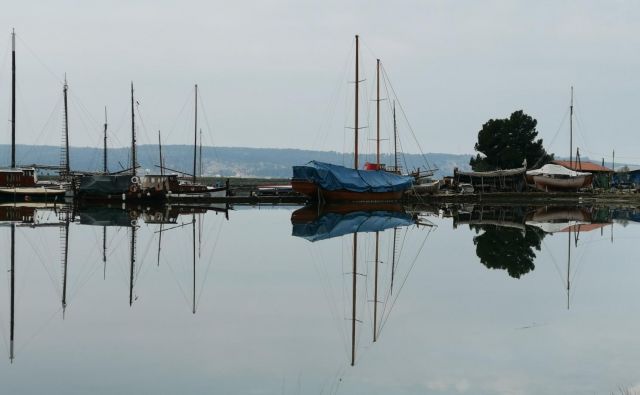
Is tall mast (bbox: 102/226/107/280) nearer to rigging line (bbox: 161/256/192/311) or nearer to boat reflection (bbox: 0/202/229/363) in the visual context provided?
boat reflection (bbox: 0/202/229/363)

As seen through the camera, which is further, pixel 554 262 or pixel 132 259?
pixel 132 259

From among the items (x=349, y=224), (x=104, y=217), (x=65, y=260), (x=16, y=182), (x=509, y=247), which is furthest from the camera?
(x=16, y=182)

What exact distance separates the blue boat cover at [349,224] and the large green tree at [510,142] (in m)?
42.7

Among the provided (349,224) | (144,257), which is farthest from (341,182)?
(144,257)

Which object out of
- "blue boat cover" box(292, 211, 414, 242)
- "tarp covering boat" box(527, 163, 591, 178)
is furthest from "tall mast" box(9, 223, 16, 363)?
"tarp covering boat" box(527, 163, 591, 178)

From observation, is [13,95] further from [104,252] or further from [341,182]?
[104,252]

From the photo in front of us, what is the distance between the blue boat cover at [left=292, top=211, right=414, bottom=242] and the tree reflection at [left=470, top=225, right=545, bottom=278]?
4396mm

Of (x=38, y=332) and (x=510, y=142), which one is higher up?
(x=510, y=142)

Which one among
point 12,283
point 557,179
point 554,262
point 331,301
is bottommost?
point 12,283

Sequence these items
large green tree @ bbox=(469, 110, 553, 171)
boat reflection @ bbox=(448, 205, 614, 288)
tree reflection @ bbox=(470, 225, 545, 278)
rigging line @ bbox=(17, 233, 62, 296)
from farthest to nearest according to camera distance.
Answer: large green tree @ bbox=(469, 110, 553, 171), boat reflection @ bbox=(448, 205, 614, 288), tree reflection @ bbox=(470, 225, 545, 278), rigging line @ bbox=(17, 233, 62, 296)

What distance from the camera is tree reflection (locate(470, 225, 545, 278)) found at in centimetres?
2328

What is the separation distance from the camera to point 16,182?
62719 mm

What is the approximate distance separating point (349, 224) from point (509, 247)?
1223 centimetres

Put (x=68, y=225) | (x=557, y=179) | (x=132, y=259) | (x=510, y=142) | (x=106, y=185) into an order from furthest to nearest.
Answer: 1. (x=510, y=142)
2. (x=557, y=179)
3. (x=106, y=185)
4. (x=68, y=225)
5. (x=132, y=259)
